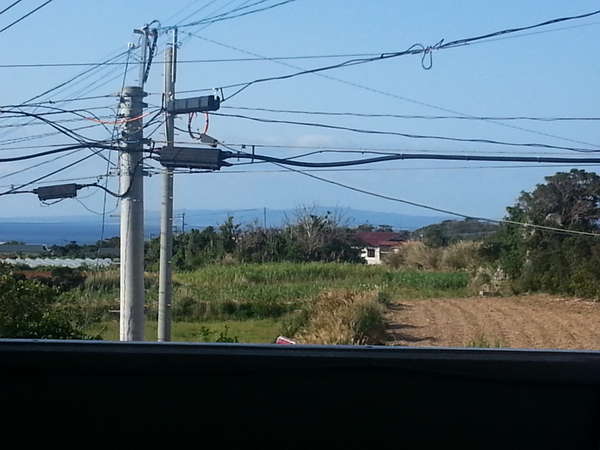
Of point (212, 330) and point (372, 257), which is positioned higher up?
point (372, 257)

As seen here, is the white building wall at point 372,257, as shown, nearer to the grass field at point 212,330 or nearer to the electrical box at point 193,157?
the grass field at point 212,330

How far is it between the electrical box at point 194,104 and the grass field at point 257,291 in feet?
8.42

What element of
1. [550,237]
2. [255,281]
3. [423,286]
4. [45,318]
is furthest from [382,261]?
[45,318]

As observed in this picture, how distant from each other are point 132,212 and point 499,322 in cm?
541

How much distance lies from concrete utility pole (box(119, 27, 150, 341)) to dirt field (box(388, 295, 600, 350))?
9.58 feet

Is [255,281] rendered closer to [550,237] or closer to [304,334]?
[550,237]

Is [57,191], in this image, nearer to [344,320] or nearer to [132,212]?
[132,212]

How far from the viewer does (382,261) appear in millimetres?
19719

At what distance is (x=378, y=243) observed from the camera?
19.5 m

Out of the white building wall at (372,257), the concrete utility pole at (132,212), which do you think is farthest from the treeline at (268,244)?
the concrete utility pole at (132,212)

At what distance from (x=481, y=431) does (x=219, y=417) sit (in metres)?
0.55

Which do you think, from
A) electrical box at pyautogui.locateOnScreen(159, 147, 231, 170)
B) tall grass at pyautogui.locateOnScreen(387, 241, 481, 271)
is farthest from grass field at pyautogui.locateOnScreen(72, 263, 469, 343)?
electrical box at pyautogui.locateOnScreen(159, 147, 231, 170)

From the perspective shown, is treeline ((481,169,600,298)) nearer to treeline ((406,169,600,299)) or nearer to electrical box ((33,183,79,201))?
treeline ((406,169,600,299))

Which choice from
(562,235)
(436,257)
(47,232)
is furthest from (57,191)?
(436,257)
